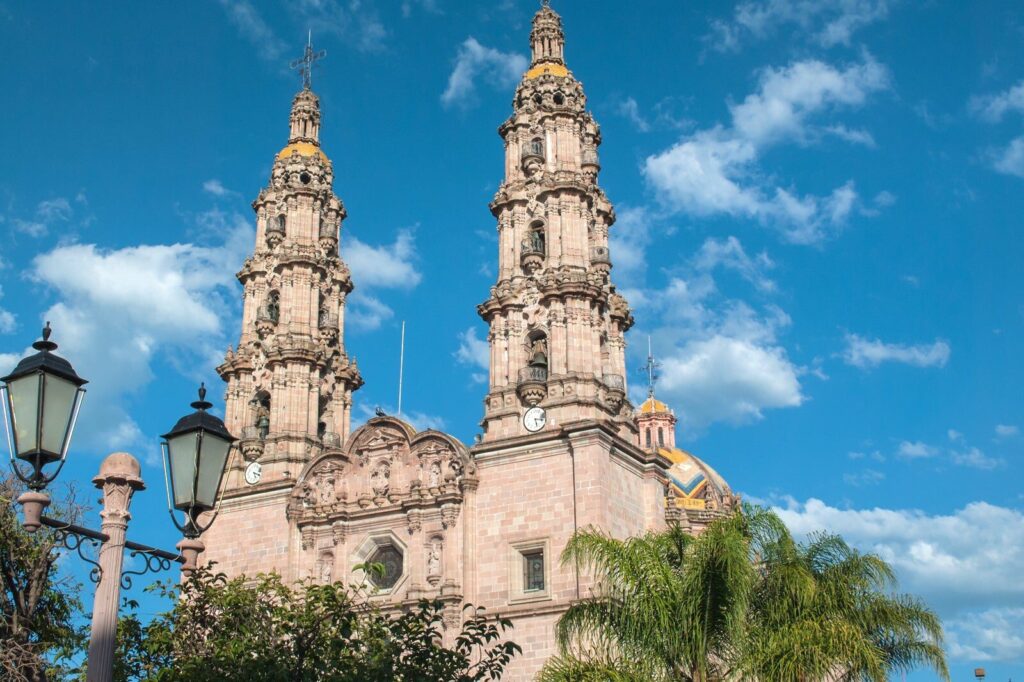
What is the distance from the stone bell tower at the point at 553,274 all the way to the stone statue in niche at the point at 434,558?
3.48 m

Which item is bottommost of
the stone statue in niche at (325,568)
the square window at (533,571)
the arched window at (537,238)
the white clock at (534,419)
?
the square window at (533,571)

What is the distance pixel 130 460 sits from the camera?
11258 millimetres

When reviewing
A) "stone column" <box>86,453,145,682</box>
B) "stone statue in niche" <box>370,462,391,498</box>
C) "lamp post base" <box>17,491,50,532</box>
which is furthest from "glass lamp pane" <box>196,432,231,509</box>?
"stone statue in niche" <box>370,462,391,498</box>

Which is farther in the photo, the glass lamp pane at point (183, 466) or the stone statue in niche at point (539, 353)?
the stone statue in niche at point (539, 353)

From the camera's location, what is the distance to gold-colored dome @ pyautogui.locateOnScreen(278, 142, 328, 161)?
150 feet

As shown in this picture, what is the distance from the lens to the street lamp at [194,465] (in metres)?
10.1

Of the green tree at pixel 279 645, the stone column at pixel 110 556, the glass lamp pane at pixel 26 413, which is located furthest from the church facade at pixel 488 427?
the glass lamp pane at pixel 26 413

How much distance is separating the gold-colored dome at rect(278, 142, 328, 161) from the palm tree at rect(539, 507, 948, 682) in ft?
91.4

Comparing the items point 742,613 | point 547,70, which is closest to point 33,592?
point 742,613

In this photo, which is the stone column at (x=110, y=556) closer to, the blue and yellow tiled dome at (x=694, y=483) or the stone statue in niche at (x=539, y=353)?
the stone statue in niche at (x=539, y=353)

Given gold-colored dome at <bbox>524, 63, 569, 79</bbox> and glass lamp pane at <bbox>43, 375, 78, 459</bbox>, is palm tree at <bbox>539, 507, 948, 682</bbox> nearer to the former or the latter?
glass lamp pane at <bbox>43, 375, 78, 459</bbox>

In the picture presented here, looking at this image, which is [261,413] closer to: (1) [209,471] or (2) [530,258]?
(2) [530,258]

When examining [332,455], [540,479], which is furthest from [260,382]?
[540,479]

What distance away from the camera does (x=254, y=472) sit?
39.7 m
